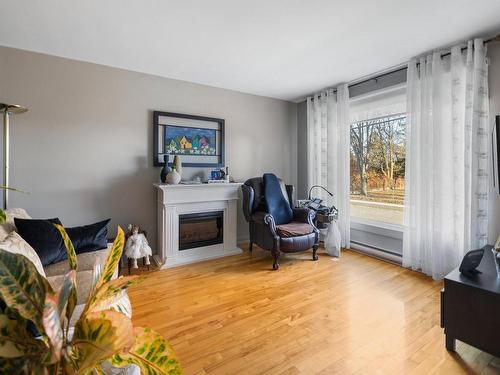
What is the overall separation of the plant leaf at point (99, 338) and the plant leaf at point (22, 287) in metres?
0.06

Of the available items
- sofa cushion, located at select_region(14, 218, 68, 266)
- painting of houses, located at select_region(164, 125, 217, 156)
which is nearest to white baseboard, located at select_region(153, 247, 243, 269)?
sofa cushion, located at select_region(14, 218, 68, 266)

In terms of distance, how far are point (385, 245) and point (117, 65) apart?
13.1 ft

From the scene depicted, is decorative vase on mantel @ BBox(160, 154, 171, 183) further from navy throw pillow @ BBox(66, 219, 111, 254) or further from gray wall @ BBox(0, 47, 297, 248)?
navy throw pillow @ BBox(66, 219, 111, 254)

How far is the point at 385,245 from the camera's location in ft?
11.3

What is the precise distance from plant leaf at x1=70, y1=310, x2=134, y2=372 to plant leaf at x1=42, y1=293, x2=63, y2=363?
0.04 m

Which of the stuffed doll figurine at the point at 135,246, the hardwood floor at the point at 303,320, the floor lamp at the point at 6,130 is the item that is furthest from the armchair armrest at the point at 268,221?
the floor lamp at the point at 6,130

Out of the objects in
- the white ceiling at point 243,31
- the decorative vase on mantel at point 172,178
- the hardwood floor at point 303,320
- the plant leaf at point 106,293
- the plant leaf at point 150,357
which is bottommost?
the hardwood floor at point 303,320

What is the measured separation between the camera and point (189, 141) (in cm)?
360

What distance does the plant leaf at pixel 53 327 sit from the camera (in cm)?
37

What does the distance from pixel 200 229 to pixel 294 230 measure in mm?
1266

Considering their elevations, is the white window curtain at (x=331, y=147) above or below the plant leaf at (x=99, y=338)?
above

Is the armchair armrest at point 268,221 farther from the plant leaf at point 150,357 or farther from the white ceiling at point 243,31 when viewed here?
the plant leaf at point 150,357

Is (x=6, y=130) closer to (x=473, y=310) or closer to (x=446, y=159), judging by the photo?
(x=473, y=310)

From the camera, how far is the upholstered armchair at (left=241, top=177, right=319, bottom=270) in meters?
3.10
